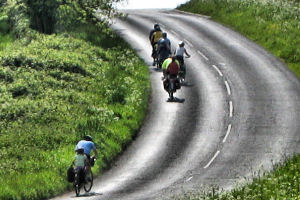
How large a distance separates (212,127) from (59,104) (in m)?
6.90

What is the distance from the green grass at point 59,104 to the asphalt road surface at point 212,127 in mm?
921

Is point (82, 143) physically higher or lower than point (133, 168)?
higher

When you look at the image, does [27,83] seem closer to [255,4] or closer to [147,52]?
[147,52]

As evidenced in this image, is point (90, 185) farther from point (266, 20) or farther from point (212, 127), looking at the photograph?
point (266, 20)

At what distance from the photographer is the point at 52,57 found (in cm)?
4075

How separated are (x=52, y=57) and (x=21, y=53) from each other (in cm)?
165

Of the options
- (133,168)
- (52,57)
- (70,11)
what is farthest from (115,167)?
(70,11)

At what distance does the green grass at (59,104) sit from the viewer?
89.7 ft

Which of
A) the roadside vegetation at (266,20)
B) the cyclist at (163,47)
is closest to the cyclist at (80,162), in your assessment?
the roadside vegetation at (266,20)

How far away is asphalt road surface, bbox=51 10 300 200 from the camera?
27797mm

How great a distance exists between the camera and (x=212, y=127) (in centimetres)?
3419

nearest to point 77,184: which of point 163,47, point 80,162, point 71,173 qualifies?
point 71,173

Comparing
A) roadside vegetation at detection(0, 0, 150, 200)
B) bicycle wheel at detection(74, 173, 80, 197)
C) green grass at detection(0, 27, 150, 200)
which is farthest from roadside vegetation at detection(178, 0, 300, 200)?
roadside vegetation at detection(0, 0, 150, 200)

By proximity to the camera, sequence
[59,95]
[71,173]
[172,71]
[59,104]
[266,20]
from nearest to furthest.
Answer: [71,173], [59,104], [59,95], [172,71], [266,20]
